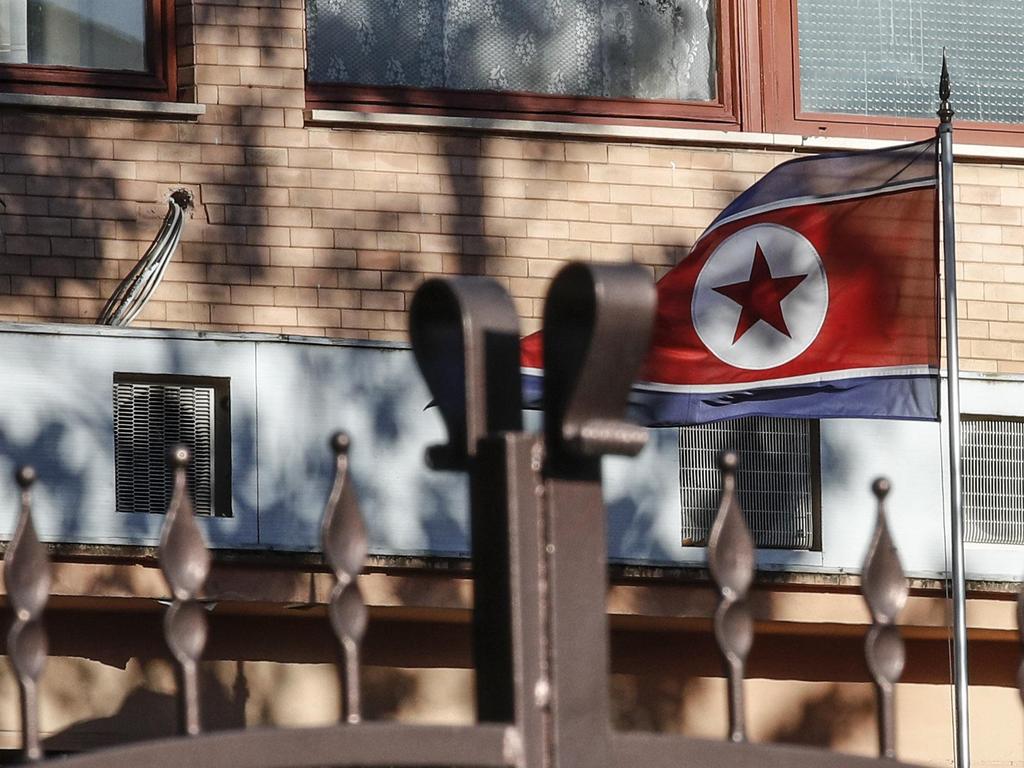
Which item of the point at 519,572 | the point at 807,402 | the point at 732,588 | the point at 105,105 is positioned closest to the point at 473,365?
the point at 519,572

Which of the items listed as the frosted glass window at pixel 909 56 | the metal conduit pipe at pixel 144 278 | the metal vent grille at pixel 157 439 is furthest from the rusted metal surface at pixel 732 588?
the frosted glass window at pixel 909 56

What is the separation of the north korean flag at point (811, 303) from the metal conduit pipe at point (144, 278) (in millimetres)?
1795

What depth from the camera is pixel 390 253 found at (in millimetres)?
8570

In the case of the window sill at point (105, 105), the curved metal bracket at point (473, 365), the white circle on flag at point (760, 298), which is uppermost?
the window sill at point (105, 105)

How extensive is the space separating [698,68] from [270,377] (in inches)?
111

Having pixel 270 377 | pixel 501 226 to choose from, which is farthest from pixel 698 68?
pixel 270 377

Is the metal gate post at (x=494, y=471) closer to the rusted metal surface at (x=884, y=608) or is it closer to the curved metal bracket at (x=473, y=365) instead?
the curved metal bracket at (x=473, y=365)

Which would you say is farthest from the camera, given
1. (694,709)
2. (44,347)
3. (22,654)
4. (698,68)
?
(698,68)

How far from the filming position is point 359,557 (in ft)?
7.22

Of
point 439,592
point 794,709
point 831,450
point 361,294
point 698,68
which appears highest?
point 698,68

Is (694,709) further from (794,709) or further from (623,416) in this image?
(623,416)

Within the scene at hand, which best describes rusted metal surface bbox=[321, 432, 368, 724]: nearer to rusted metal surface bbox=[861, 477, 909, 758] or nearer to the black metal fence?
the black metal fence

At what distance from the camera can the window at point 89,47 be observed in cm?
855

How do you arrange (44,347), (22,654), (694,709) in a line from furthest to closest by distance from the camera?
(694,709)
(44,347)
(22,654)
